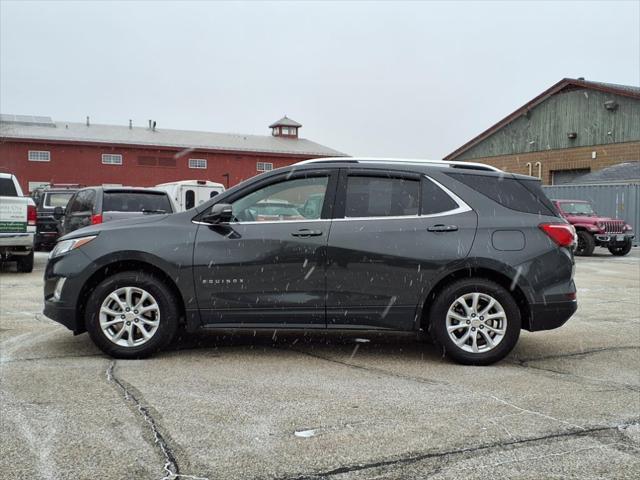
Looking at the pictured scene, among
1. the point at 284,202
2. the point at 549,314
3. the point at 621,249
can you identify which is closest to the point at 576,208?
the point at 621,249

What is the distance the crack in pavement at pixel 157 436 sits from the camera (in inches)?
127

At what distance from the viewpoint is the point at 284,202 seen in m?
5.78

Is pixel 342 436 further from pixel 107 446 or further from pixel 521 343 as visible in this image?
pixel 521 343

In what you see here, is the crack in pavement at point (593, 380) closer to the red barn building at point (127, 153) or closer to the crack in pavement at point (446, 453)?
the crack in pavement at point (446, 453)

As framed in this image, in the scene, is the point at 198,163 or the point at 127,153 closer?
the point at 127,153

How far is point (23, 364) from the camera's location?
5.36m

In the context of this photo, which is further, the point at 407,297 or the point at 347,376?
the point at 407,297

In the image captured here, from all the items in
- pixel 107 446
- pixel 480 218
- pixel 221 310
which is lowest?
pixel 107 446

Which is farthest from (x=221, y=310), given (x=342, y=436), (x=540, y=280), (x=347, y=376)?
(x=540, y=280)

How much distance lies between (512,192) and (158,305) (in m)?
3.14

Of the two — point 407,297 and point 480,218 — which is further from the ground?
point 480,218

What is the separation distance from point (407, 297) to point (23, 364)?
3.14 metres

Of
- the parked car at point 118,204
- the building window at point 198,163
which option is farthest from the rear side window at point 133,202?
the building window at point 198,163

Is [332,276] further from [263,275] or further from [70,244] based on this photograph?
[70,244]
